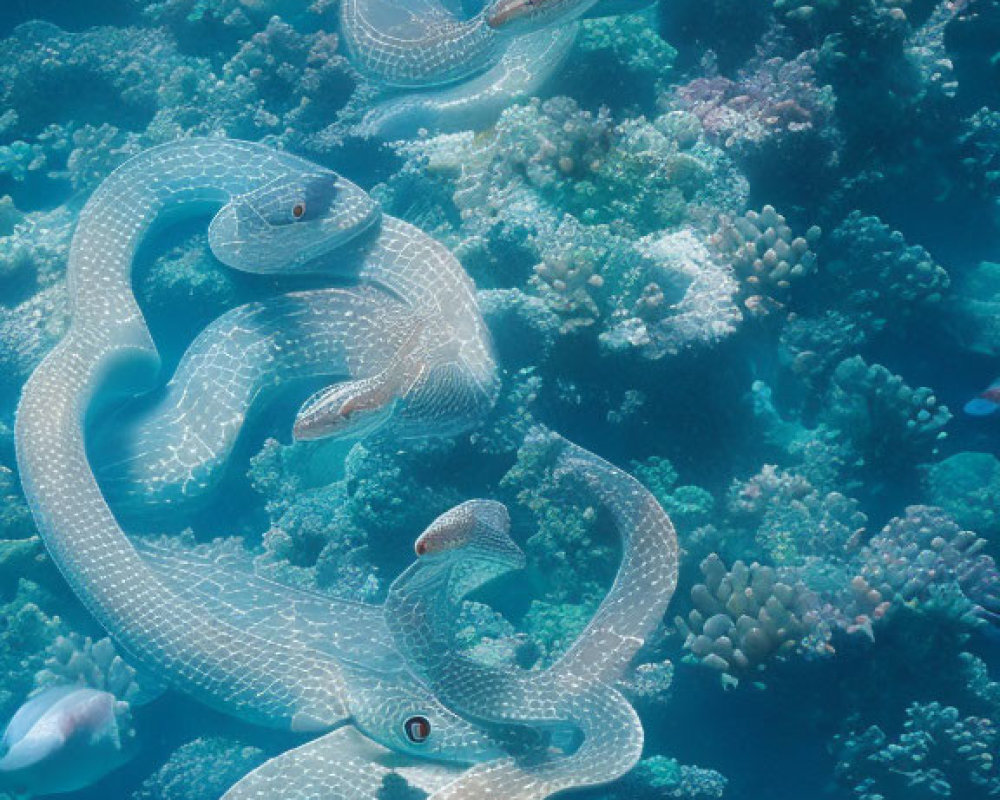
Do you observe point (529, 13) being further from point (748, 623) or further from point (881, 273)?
point (748, 623)

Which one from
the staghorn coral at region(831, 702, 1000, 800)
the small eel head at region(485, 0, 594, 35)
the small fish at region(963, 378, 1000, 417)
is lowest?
the staghorn coral at region(831, 702, 1000, 800)

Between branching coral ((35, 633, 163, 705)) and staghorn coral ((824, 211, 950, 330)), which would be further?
staghorn coral ((824, 211, 950, 330))

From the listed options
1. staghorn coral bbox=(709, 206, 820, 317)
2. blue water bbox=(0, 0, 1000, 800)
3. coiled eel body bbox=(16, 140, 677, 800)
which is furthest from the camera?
staghorn coral bbox=(709, 206, 820, 317)

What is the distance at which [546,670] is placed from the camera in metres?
4.39

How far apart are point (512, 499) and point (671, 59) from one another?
5.30 m

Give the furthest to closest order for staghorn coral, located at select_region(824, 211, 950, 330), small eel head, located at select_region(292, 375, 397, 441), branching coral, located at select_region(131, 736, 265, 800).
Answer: staghorn coral, located at select_region(824, 211, 950, 330)
branching coral, located at select_region(131, 736, 265, 800)
small eel head, located at select_region(292, 375, 397, 441)

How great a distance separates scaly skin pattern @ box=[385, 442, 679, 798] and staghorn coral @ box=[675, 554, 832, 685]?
1.17 ft

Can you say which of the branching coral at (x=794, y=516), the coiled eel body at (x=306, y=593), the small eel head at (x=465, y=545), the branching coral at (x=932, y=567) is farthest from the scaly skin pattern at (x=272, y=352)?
the branching coral at (x=932, y=567)

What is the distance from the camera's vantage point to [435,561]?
3.39m

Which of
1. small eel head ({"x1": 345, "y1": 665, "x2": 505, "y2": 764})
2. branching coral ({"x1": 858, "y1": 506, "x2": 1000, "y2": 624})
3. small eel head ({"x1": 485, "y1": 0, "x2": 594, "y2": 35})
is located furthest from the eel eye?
small eel head ({"x1": 485, "y1": 0, "x2": 594, "y2": 35})

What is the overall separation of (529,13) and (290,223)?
2.71 meters

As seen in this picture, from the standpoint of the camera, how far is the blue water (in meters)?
4.87

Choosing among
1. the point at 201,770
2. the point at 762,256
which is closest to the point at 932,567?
the point at 762,256

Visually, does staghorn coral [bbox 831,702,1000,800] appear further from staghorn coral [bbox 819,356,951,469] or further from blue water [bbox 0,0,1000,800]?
staghorn coral [bbox 819,356,951,469]
